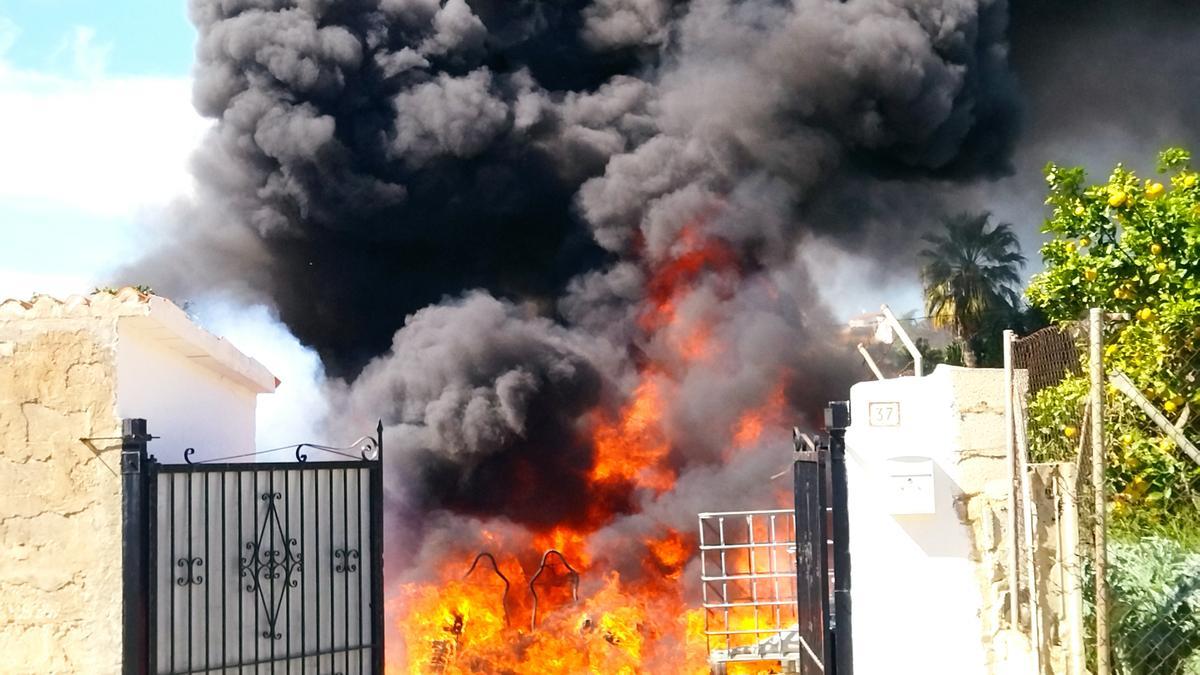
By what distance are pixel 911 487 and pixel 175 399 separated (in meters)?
3.98

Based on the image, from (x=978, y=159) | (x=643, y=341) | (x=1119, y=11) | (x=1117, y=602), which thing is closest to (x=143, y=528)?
(x=1117, y=602)

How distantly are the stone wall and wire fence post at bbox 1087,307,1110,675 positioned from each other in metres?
4.13

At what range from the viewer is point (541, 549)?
13.8m

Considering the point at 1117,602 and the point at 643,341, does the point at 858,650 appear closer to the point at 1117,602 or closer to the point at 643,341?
the point at 1117,602

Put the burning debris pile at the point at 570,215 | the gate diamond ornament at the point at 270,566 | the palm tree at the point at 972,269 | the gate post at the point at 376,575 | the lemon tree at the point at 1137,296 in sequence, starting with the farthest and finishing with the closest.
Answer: the palm tree at the point at 972,269 < the burning debris pile at the point at 570,215 < the lemon tree at the point at 1137,296 < the gate post at the point at 376,575 < the gate diamond ornament at the point at 270,566

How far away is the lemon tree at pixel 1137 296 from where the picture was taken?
6.35 m

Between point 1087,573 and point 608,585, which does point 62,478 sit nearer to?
point 1087,573

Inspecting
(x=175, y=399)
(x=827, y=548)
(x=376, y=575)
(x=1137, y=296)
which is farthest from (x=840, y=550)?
(x=175, y=399)

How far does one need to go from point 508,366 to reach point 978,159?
7987 mm

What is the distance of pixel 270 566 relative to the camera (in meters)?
5.26

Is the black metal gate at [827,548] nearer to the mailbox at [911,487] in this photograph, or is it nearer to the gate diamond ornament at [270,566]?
the mailbox at [911,487]

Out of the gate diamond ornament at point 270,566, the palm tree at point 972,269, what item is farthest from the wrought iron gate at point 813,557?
the palm tree at point 972,269

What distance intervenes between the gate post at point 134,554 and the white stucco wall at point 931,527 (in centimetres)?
322

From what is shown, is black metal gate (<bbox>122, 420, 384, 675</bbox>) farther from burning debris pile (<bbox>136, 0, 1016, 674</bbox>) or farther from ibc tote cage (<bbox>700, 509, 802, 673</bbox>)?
burning debris pile (<bbox>136, 0, 1016, 674</bbox>)
